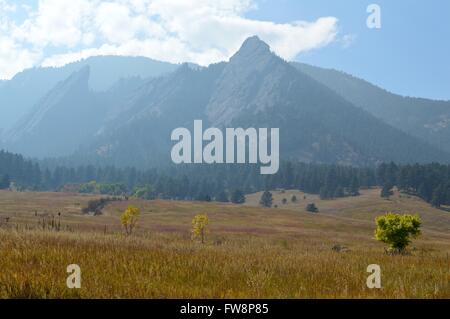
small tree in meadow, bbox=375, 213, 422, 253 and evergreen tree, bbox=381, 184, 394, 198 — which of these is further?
evergreen tree, bbox=381, 184, 394, 198

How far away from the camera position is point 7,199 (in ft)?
357

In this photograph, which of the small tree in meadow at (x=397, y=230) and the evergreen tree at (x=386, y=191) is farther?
the evergreen tree at (x=386, y=191)

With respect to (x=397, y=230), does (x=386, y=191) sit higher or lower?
lower

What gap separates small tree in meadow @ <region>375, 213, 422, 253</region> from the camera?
30828 millimetres

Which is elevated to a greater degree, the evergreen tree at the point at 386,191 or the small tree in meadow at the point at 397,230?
the small tree in meadow at the point at 397,230

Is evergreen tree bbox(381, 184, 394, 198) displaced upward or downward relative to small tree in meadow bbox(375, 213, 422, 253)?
downward

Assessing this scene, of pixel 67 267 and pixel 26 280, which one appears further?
pixel 67 267

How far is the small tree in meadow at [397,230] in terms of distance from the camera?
30828mm

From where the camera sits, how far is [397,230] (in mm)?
30891
